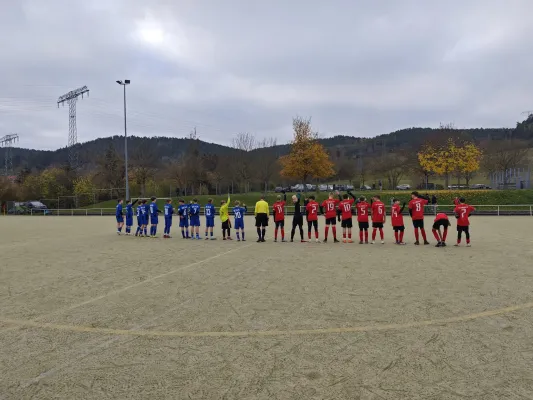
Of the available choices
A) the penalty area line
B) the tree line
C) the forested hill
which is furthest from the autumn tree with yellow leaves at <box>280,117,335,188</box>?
the forested hill

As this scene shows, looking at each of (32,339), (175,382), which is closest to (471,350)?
(175,382)

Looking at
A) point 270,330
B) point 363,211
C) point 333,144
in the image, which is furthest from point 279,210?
point 333,144

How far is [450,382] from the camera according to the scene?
11.9 ft

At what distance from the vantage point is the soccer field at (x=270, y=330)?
143 inches

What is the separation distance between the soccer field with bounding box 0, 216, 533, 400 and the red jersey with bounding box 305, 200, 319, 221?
5.24m

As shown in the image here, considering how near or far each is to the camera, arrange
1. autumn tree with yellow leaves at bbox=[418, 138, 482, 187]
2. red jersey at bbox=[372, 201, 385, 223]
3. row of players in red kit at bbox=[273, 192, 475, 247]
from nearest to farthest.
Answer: row of players in red kit at bbox=[273, 192, 475, 247]
red jersey at bbox=[372, 201, 385, 223]
autumn tree with yellow leaves at bbox=[418, 138, 482, 187]

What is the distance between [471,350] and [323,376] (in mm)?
1875

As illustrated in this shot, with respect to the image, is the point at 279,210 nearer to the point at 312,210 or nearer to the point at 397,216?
the point at 312,210

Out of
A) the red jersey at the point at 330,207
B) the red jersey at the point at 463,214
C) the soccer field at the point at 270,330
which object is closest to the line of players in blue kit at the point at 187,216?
the red jersey at the point at 330,207

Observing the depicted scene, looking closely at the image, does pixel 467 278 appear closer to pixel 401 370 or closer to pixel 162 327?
pixel 401 370

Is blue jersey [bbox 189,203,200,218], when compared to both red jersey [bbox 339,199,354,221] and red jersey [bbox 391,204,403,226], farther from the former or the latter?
red jersey [bbox 391,204,403,226]

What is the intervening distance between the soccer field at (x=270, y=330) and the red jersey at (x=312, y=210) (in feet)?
17.2

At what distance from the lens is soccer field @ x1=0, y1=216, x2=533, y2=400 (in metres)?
3.64

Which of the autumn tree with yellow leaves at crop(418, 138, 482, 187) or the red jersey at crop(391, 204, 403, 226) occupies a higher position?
the autumn tree with yellow leaves at crop(418, 138, 482, 187)
